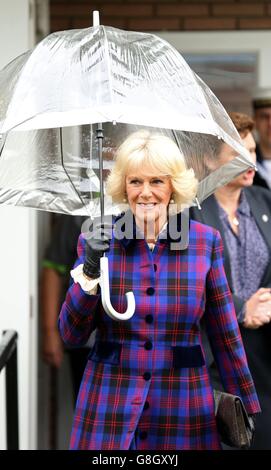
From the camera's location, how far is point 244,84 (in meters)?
6.91

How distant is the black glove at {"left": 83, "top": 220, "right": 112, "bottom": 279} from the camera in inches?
128

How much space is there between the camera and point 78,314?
3467mm

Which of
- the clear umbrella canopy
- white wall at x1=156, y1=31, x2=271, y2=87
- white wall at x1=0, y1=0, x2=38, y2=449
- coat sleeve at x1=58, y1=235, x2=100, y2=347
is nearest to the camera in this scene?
the clear umbrella canopy

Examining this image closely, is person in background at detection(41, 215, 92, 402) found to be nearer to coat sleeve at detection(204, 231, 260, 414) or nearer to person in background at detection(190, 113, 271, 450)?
person in background at detection(190, 113, 271, 450)

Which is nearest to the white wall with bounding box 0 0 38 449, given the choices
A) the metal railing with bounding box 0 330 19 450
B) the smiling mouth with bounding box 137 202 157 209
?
the metal railing with bounding box 0 330 19 450

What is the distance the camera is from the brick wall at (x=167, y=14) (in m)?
6.35

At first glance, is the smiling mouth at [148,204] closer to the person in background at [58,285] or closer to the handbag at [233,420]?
the handbag at [233,420]

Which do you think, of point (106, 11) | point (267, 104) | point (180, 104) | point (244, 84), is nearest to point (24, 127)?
point (180, 104)

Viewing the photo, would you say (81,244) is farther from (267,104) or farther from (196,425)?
(267,104)

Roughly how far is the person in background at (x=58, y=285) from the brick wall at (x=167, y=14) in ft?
4.00

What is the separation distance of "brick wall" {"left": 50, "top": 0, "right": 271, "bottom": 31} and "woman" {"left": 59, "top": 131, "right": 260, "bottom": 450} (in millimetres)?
2895

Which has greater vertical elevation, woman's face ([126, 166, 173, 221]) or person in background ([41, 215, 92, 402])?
woman's face ([126, 166, 173, 221])

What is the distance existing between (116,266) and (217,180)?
585 millimetres

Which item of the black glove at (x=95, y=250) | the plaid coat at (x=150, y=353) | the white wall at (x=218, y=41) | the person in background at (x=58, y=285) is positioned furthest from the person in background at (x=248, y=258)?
the white wall at (x=218, y=41)
